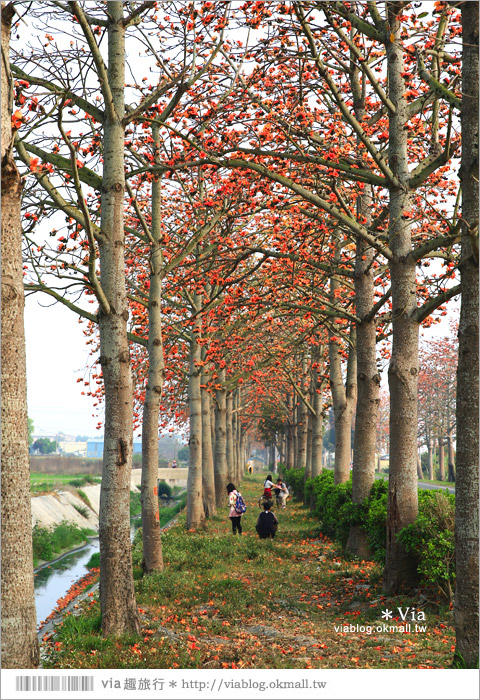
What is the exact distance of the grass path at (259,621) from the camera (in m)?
6.29

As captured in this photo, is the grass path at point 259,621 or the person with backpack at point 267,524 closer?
the grass path at point 259,621

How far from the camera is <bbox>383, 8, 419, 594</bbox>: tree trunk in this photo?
28.5 ft

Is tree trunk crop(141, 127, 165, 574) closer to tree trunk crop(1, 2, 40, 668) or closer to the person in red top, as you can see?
the person in red top

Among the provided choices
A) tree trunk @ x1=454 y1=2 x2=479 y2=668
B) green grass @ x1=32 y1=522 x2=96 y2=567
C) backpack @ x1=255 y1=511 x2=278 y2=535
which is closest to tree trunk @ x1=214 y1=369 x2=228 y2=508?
green grass @ x1=32 y1=522 x2=96 y2=567

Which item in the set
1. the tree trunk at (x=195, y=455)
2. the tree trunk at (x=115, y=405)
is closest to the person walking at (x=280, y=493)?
the tree trunk at (x=195, y=455)

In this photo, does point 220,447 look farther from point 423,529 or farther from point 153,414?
point 423,529

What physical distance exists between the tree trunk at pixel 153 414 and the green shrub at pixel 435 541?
501 centimetres

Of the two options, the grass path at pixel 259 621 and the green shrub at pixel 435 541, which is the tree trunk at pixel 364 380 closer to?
the grass path at pixel 259 621

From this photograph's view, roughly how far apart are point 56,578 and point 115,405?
46.0ft

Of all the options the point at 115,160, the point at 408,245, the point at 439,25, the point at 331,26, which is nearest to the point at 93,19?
the point at 115,160

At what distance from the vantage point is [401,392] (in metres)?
8.77

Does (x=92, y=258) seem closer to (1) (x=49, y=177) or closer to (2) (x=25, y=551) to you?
(1) (x=49, y=177)

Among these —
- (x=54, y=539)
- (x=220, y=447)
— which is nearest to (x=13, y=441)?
(x=220, y=447)

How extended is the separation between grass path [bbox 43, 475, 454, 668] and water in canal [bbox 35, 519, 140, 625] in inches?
142
